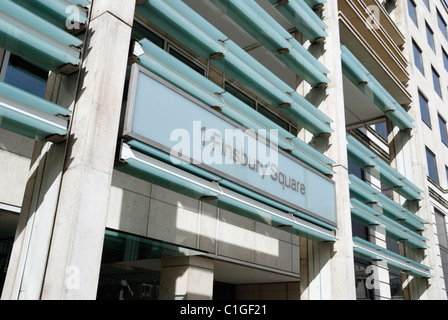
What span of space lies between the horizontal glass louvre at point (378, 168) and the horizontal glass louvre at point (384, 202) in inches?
28.7

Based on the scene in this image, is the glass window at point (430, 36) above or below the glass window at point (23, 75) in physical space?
above

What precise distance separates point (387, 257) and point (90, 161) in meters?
10.2

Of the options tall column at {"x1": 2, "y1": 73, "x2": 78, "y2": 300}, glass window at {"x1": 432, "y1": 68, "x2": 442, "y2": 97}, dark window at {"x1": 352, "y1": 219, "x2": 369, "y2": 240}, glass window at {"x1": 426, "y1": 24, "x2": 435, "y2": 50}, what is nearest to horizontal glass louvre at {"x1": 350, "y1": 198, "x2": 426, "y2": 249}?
dark window at {"x1": 352, "y1": 219, "x2": 369, "y2": 240}

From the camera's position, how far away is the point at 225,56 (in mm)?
9078

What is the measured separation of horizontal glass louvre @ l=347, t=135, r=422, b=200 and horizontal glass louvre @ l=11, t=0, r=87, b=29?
835cm

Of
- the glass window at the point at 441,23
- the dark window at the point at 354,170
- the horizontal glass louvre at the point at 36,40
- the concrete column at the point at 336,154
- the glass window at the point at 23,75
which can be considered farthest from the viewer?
the glass window at the point at 441,23

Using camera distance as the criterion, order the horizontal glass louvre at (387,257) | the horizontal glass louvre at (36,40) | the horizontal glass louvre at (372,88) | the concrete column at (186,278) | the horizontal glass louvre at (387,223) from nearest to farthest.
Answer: the horizontal glass louvre at (36,40)
the horizontal glass louvre at (387,257)
the horizontal glass louvre at (387,223)
the concrete column at (186,278)
the horizontal glass louvre at (372,88)

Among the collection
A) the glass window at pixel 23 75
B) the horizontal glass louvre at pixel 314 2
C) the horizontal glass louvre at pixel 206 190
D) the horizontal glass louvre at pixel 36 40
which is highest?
the horizontal glass louvre at pixel 314 2

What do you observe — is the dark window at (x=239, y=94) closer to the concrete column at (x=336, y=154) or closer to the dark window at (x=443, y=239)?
the concrete column at (x=336, y=154)

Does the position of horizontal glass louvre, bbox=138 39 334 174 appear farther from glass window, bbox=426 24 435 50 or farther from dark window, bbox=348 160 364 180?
glass window, bbox=426 24 435 50

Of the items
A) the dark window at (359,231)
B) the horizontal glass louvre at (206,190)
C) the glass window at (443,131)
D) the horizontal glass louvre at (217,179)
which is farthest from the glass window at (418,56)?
the horizontal glass louvre at (206,190)

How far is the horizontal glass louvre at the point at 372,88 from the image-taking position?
13.9m

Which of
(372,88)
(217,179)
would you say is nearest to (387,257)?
(372,88)

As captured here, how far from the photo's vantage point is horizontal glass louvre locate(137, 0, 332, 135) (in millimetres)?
8066
